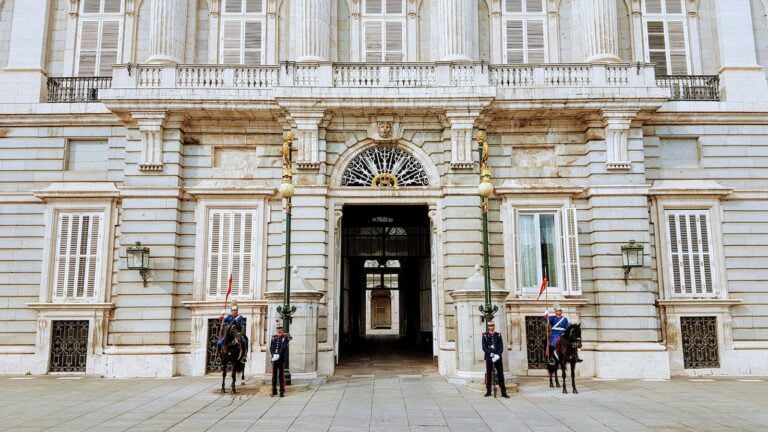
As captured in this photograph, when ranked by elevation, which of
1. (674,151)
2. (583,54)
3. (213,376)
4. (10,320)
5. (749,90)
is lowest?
(213,376)

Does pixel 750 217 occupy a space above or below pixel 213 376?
above

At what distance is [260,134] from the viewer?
1842 centimetres

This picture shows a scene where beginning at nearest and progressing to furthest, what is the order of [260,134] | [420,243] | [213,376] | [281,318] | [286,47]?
[281,318]
[213,376]
[260,134]
[286,47]
[420,243]

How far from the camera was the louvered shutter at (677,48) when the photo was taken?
65.4 ft

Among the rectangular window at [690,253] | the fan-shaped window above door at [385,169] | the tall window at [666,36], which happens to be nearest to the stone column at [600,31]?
the tall window at [666,36]

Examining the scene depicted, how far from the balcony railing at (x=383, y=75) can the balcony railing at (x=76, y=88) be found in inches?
72.3

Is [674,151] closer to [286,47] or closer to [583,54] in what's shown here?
[583,54]

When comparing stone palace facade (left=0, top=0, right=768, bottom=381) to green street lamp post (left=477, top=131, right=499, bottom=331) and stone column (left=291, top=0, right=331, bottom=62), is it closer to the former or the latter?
stone column (left=291, top=0, right=331, bottom=62)

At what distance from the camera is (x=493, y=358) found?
44.4ft

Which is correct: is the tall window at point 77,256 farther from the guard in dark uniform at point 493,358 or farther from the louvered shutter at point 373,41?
the guard in dark uniform at point 493,358

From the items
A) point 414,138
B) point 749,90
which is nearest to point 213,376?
point 414,138

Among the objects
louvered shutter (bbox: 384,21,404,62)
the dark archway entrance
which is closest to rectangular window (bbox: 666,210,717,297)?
the dark archway entrance

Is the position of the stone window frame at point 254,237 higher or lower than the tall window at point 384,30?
lower

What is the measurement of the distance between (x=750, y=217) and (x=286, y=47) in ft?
50.4
